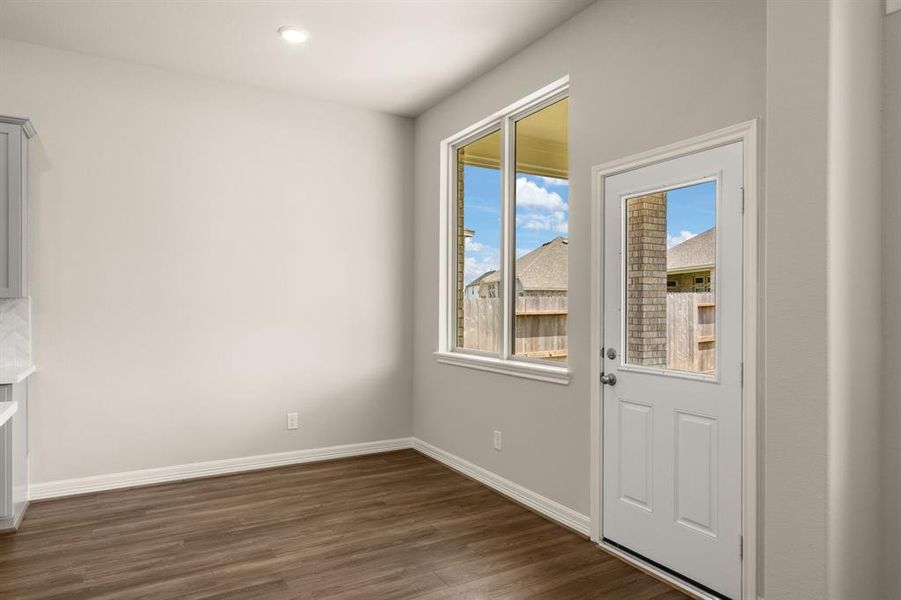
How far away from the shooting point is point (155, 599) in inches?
102

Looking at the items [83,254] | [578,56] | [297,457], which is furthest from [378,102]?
[297,457]

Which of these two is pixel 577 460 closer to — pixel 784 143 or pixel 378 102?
pixel 784 143

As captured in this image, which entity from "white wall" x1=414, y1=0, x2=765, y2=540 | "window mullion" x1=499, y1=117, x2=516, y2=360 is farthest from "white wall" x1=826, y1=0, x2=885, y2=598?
"window mullion" x1=499, y1=117, x2=516, y2=360

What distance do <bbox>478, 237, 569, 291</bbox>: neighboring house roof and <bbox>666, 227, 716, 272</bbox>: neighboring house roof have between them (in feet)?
2.63

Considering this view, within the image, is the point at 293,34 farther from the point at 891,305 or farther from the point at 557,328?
the point at 891,305

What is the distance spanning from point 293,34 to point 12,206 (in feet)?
6.37

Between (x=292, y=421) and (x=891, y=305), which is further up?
(x=891, y=305)

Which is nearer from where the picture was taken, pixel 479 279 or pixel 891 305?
pixel 891 305

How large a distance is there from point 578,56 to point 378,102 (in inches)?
78.6

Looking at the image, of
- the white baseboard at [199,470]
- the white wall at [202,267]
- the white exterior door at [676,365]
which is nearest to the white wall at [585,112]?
the white exterior door at [676,365]

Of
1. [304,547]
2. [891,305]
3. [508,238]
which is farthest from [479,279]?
[891,305]

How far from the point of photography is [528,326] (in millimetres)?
4020

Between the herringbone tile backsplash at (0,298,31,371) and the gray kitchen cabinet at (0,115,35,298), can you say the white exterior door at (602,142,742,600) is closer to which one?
the gray kitchen cabinet at (0,115,35,298)

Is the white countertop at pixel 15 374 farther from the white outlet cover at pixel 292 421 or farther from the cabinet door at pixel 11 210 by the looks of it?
the white outlet cover at pixel 292 421
